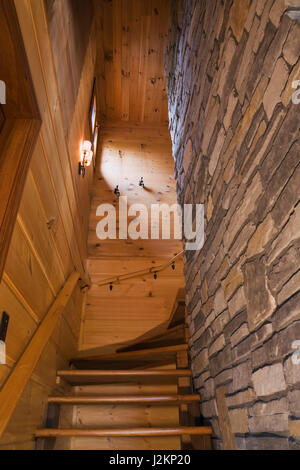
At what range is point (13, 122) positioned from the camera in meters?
1.74

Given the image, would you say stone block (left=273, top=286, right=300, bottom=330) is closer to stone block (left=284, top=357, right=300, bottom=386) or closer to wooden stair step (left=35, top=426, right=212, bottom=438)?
stone block (left=284, top=357, right=300, bottom=386)

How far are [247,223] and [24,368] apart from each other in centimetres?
137

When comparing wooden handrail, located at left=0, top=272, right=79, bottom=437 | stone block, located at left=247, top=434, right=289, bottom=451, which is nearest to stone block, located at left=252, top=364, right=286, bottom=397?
stone block, located at left=247, top=434, right=289, bottom=451

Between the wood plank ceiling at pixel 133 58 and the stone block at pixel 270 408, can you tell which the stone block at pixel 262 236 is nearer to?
the stone block at pixel 270 408

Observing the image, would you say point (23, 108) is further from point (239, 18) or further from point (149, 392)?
point (149, 392)

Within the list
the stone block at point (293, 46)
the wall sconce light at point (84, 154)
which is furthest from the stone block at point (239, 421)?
the wall sconce light at point (84, 154)

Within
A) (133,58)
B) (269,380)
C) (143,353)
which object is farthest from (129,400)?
(133,58)

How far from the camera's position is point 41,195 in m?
2.02

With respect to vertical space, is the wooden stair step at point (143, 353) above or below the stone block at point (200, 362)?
above

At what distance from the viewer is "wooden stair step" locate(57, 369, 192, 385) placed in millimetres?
2430

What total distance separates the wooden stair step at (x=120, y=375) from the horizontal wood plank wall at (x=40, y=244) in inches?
5.8

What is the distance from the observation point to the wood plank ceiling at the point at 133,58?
4.30m

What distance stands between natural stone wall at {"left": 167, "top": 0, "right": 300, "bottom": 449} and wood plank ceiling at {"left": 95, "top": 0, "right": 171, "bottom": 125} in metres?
2.39
